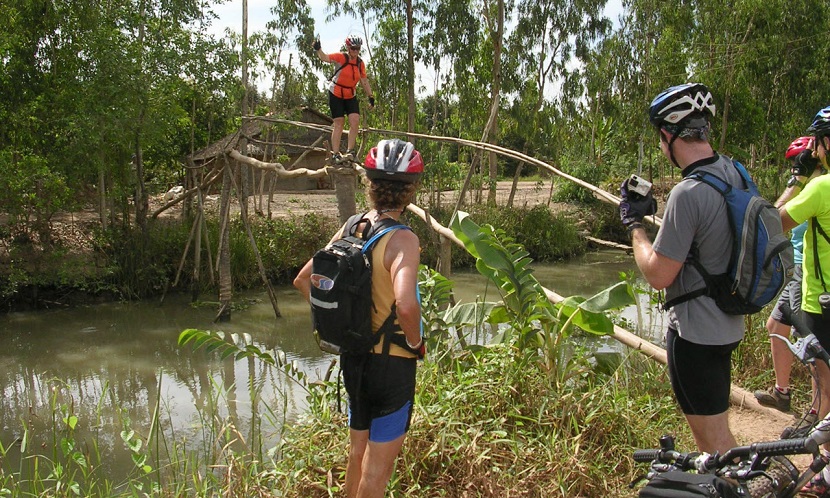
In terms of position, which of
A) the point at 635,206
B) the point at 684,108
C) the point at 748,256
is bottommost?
the point at 748,256

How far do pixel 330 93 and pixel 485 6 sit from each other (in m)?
11.4

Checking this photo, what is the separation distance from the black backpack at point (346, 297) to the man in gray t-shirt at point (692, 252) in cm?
93

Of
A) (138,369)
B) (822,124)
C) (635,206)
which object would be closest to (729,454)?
(635,206)

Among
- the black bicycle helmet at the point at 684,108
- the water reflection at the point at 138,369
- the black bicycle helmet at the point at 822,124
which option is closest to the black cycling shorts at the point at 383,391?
the black bicycle helmet at the point at 684,108

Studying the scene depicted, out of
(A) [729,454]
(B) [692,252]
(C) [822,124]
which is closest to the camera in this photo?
(A) [729,454]

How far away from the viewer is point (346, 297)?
2.51 meters

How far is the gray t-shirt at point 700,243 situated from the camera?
2441 mm

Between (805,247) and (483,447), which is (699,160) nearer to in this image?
(805,247)

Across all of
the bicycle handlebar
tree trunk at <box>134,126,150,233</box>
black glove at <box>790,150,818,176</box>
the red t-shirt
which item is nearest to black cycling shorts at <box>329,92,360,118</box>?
the red t-shirt

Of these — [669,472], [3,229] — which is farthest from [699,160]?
[3,229]

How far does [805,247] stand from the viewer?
139 inches

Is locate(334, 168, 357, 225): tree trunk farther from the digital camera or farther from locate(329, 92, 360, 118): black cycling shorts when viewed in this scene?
the digital camera

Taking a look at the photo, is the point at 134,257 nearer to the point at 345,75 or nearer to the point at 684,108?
the point at 345,75

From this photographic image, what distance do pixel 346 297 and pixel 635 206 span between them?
3.63 ft
